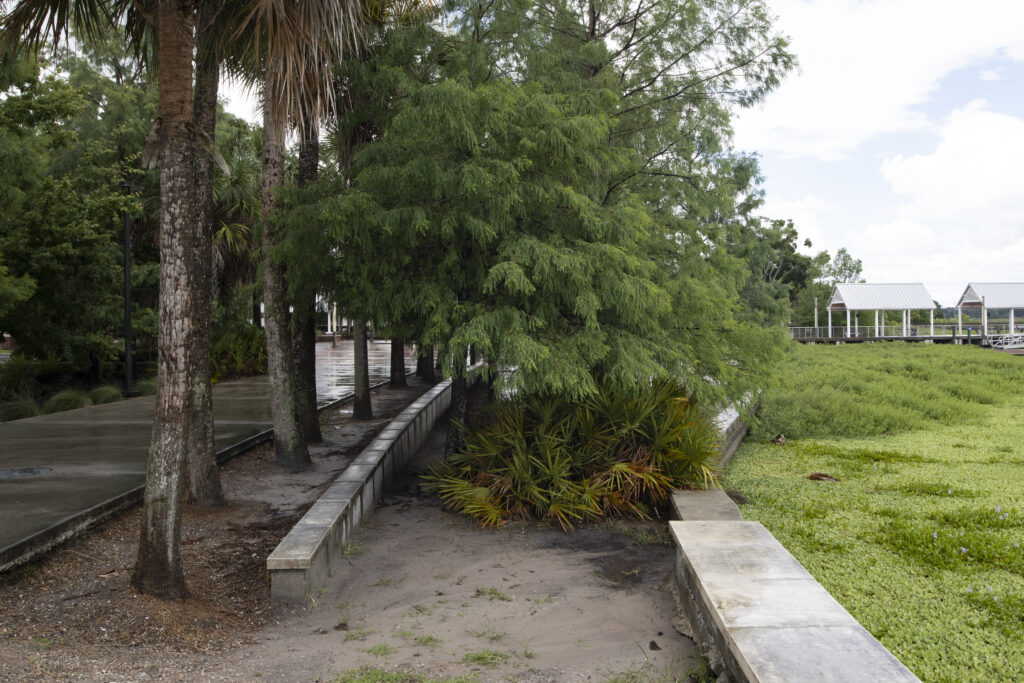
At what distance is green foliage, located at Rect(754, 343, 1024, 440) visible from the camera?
13305 mm

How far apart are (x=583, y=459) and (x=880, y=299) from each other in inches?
2062

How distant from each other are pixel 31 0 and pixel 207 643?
510 cm

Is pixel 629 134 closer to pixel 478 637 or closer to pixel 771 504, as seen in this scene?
pixel 771 504

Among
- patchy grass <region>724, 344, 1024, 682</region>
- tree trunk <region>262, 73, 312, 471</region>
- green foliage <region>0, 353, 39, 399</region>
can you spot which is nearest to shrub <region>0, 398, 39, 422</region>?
green foliage <region>0, 353, 39, 399</region>

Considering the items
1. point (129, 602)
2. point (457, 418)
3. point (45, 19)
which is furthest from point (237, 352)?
point (129, 602)

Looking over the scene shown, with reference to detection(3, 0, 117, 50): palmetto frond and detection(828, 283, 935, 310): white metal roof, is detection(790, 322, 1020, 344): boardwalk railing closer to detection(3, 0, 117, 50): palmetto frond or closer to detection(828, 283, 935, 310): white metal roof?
detection(828, 283, 935, 310): white metal roof

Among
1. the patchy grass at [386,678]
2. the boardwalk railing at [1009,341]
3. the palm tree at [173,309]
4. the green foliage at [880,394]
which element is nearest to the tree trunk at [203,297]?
the palm tree at [173,309]

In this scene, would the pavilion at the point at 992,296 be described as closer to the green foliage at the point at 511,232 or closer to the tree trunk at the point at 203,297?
the green foliage at the point at 511,232

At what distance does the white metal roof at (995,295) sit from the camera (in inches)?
2021

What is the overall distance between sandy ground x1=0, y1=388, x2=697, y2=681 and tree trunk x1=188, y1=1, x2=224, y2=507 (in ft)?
1.23

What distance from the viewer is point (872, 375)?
19.8 meters

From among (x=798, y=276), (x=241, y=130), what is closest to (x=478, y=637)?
(x=241, y=130)

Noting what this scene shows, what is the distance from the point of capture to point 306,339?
10.2m

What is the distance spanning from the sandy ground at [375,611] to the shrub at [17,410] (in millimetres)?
9245
